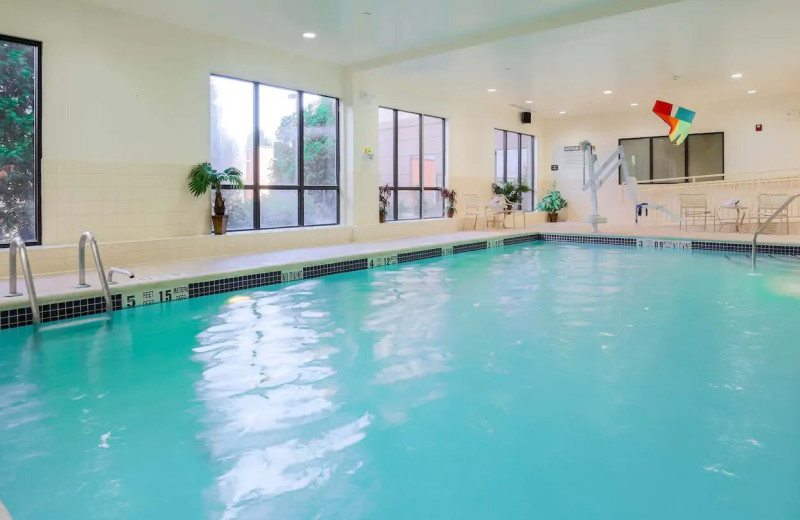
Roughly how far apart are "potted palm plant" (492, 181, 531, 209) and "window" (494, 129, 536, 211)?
0.71ft

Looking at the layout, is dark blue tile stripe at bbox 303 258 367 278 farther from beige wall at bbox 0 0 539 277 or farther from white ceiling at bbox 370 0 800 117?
white ceiling at bbox 370 0 800 117

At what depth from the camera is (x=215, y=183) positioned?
7406 mm

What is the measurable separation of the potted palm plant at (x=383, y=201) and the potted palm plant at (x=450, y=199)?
148 centimetres

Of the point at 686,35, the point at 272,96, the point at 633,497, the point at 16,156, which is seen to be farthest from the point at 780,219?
the point at 16,156

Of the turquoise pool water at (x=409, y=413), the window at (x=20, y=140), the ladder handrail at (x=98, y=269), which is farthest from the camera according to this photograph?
the window at (x=20, y=140)

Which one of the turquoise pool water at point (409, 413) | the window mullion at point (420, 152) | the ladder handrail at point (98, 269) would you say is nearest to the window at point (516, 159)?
the window mullion at point (420, 152)

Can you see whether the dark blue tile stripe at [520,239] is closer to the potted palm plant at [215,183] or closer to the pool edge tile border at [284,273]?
the pool edge tile border at [284,273]

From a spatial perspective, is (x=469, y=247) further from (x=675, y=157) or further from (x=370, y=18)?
(x=675, y=157)

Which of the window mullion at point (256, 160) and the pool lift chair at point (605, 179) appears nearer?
the window mullion at point (256, 160)

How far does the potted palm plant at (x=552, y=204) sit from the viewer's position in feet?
47.8

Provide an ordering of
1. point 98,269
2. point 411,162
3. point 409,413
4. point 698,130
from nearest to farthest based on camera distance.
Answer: point 409,413, point 98,269, point 411,162, point 698,130

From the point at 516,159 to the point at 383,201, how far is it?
546 centimetres

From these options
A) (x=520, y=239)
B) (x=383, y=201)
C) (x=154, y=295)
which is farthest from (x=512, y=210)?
(x=154, y=295)

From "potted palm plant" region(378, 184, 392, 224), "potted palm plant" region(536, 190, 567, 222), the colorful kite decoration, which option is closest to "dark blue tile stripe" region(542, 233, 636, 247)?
the colorful kite decoration
